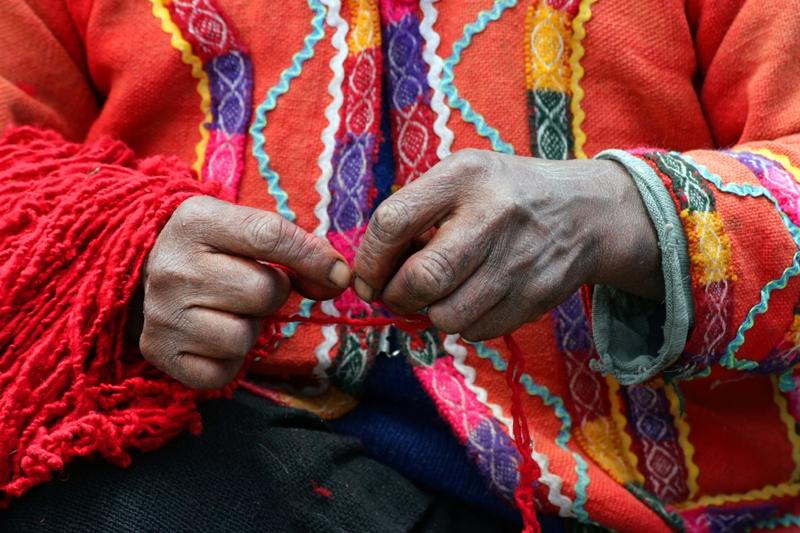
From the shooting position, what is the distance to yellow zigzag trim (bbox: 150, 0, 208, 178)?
100cm

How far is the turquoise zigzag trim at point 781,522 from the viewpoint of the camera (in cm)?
105

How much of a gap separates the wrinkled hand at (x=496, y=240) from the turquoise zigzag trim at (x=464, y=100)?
161 millimetres

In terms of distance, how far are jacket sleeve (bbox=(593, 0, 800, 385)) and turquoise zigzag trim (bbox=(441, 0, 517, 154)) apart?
5.9 inches

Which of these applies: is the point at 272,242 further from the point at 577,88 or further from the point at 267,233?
the point at 577,88

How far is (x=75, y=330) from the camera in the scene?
2.53ft

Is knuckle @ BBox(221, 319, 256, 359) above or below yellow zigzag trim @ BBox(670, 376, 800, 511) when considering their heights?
above

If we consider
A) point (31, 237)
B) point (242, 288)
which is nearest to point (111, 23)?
point (31, 237)

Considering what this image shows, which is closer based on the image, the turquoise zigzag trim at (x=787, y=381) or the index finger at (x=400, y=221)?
the index finger at (x=400, y=221)

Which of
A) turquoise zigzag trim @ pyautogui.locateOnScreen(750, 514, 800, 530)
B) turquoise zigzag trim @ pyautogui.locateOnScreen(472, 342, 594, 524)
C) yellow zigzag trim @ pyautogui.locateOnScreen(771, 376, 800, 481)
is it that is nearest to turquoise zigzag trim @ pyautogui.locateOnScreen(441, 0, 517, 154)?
turquoise zigzag trim @ pyautogui.locateOnScreen(472, 342, 594, 524)

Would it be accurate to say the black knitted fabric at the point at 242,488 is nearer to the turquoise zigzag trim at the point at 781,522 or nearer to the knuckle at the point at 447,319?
the knuckle at the point at 447,319

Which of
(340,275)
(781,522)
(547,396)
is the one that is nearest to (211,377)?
(340,275)

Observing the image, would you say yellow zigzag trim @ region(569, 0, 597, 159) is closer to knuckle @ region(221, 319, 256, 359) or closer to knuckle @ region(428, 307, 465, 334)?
knuckle @ region(428, 307, 465, 334)

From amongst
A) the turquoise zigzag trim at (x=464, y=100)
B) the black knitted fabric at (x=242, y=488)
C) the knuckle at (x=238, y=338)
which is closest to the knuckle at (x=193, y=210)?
the knuckle at (x=238, y=338)

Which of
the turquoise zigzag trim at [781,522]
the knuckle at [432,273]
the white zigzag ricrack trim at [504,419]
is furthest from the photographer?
the turquoise zigzag trim at [781,522]
